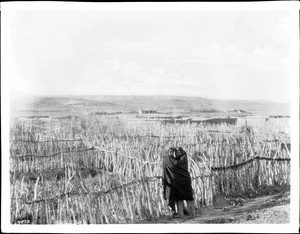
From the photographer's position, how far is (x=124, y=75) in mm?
6285

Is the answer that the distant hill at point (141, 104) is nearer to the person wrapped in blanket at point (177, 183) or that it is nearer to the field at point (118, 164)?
the field at point (118, 164)

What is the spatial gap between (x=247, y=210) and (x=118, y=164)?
1732 millimetres

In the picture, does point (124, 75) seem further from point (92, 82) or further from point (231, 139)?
point (231, 139)

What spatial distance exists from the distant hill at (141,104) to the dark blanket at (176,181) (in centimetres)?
69

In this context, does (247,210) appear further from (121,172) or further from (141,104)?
(141,104)

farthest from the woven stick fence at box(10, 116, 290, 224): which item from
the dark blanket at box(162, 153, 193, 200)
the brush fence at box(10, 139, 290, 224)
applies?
the dark blanket at box(162, 153, 193, 200)

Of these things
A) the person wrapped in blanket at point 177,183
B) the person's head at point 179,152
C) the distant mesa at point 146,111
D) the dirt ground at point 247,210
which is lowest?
the dirt ground at point 247,210

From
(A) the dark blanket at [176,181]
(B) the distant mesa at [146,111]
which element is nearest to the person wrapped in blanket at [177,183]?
(A) the dark blanket at [176,181]

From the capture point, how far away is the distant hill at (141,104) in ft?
20.5

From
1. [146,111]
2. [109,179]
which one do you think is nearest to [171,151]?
[146,111]

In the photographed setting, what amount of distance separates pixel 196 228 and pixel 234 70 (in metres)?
2.06

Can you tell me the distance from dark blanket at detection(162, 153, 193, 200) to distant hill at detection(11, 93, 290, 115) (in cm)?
69

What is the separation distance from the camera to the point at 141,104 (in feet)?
20.6

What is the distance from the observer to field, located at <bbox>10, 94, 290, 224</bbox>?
6.14 metres
